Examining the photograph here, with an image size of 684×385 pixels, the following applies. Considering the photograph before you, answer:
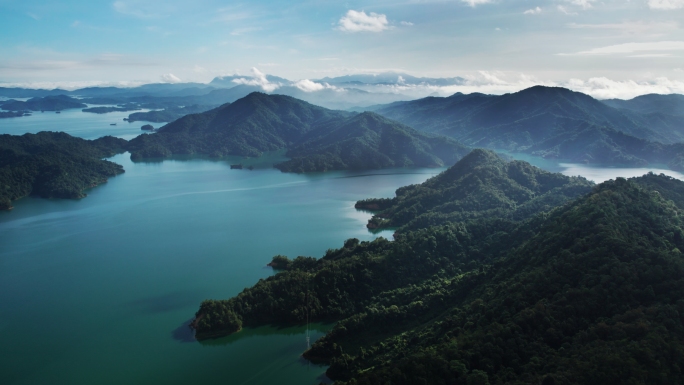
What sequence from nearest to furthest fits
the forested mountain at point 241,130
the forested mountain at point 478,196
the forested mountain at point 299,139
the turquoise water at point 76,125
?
1. the forested mountain at point 478,196
2. the forested mountain at point 299,139
3. the forested mountain at point 241,130
4. the turquoise water at point 76,125

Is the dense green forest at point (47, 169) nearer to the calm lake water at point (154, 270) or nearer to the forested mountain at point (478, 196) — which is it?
the calm lake water at point (154, 270)

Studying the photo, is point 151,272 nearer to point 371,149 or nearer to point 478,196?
point 478,196

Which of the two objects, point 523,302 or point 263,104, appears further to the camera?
point 263,104

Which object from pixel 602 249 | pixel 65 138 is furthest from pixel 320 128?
pixel 602 249

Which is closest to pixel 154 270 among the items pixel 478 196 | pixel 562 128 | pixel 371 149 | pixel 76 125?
pixel 478 196

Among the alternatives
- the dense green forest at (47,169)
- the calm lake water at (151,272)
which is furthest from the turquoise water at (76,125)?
the calm lake water at (151,272)

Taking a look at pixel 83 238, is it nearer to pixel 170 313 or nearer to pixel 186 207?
pixel 186 207
